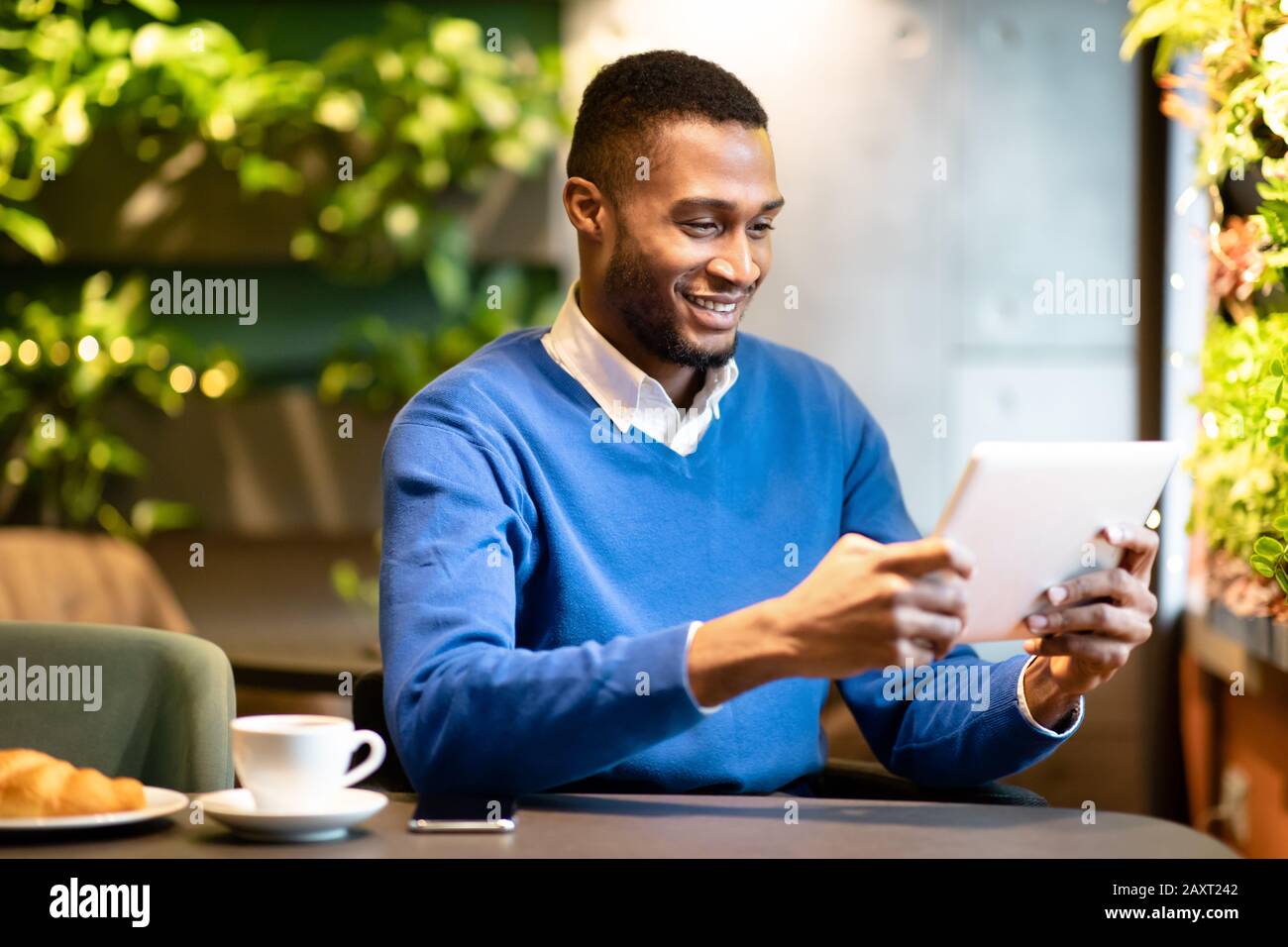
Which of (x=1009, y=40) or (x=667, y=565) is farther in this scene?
(x=1009, y=40)

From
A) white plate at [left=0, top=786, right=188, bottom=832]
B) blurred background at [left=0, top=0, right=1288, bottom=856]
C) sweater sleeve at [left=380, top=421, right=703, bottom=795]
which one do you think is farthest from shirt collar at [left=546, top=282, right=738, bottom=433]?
blurred background at [left=0, top=0, right=1288, bottom=856]

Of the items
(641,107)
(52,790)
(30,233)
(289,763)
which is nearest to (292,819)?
(289,763)

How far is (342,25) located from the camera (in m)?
3.46

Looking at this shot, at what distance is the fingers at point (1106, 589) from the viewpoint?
1.34 metres

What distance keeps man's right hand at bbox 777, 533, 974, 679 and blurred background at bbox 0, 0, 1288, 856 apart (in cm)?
221

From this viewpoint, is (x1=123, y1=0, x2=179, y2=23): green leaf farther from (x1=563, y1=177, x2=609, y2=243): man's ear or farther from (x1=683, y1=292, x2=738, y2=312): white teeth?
(x1=683, y1=292, x2=738, y2=312): white teeth

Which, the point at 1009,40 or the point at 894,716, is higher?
the point at 1009,40

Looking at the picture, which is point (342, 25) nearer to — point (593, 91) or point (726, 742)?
point (593, 91)

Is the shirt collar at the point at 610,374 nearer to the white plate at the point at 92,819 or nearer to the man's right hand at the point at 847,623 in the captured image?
the man's right hand at the point at 847,623

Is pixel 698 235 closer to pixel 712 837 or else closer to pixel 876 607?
pixel 876 607

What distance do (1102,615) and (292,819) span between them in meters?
0.77
